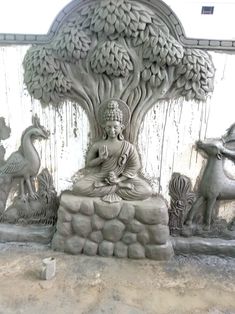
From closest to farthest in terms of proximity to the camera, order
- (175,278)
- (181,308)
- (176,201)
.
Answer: (181,308)
(175,278)
(176,201)

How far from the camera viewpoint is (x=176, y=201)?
3035mm

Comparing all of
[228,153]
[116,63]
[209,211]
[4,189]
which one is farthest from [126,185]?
[4,189]

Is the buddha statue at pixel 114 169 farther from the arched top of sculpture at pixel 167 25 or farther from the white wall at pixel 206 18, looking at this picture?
the white wall at pixel 206 18

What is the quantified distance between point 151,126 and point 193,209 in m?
0.98

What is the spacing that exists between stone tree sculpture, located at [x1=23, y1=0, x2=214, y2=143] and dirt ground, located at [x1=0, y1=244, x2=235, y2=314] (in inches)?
51.3

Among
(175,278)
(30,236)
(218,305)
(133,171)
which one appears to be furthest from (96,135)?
(218,305)

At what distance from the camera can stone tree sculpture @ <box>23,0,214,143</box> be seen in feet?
8.72

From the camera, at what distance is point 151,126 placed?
9.64 ft

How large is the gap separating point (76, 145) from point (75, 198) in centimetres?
55

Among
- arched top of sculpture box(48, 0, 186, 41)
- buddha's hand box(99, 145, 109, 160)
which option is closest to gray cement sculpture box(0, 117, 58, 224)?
buddha's hand box(99, 145, 109, 160)

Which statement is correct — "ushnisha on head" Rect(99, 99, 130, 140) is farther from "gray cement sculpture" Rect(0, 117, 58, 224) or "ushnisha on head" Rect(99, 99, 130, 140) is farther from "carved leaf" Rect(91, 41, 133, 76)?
"gray cement sculpture" Rect(0, 117, 58, 224)

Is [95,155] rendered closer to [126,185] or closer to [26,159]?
[126,185]

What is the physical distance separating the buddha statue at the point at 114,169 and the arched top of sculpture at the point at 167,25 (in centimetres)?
84

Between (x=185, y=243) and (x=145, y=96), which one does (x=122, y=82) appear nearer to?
(x=145, y=96)
